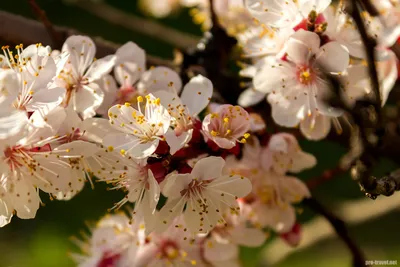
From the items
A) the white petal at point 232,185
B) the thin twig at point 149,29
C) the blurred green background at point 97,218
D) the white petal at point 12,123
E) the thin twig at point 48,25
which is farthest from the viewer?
the blurred green background at point 97,218

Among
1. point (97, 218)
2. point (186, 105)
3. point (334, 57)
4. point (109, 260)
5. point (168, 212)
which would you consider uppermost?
point (334, 57)

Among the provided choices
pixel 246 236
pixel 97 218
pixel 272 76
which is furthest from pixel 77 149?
pixel 97 218

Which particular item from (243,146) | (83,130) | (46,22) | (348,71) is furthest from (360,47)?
(46,22)

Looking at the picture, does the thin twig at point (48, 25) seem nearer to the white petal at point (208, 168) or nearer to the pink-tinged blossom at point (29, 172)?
the pink-tinged blossom at point (29, 172)

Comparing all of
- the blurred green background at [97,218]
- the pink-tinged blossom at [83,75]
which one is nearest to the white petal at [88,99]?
the pink-tinged blossom at [83,75]

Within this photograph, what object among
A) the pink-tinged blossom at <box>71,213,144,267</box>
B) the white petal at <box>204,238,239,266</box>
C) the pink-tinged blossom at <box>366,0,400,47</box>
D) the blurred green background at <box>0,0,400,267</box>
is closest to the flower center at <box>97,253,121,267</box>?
the pink-tinged blossom at <box>71,213,144,267</box>

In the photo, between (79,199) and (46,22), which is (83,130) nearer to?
(46,22)

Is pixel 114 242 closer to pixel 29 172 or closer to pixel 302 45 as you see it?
pixel 29 172
